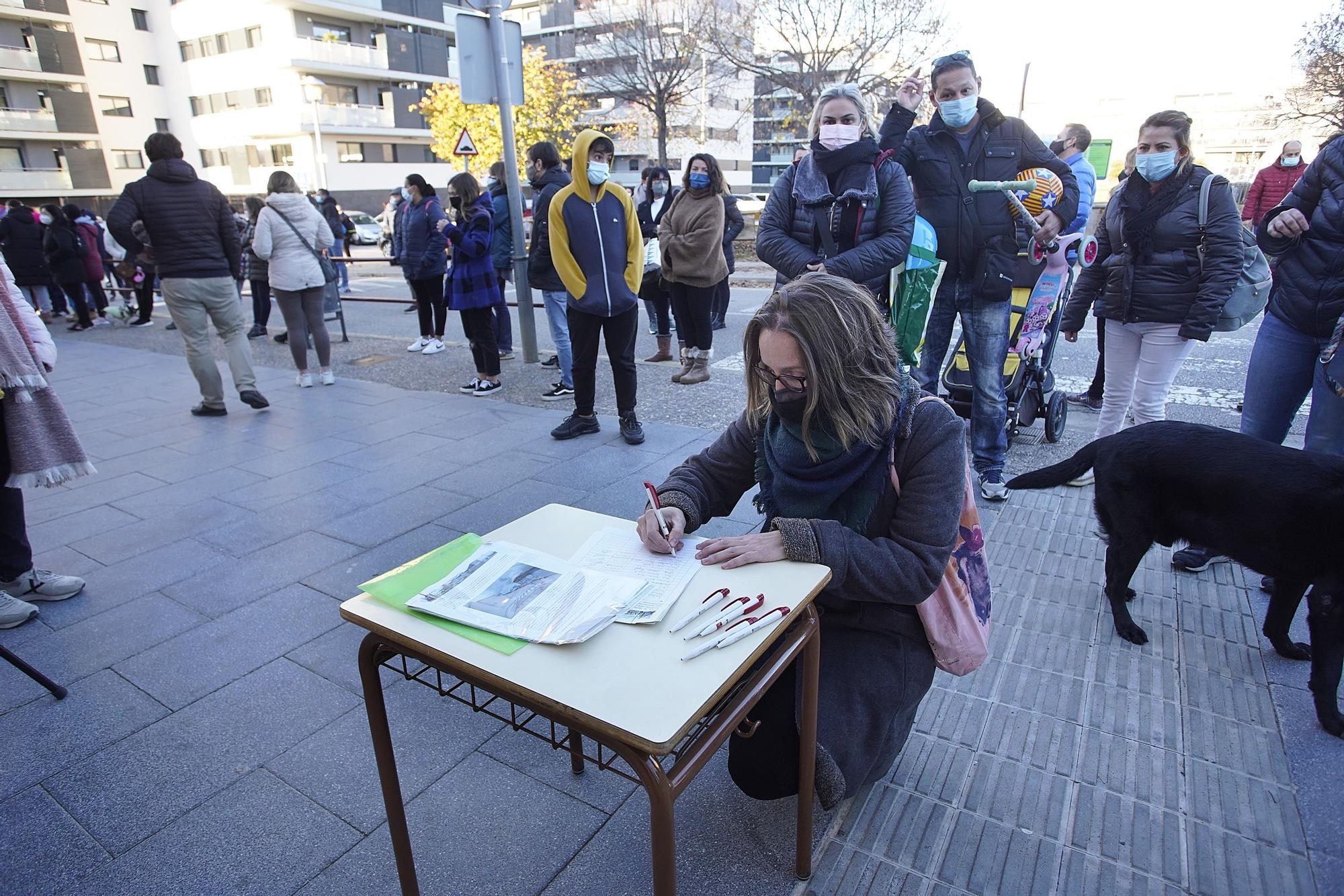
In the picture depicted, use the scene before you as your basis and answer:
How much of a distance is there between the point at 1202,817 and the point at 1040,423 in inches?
152

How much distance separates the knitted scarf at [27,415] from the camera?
2.89 m

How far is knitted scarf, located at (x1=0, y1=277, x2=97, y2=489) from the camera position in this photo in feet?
9.50

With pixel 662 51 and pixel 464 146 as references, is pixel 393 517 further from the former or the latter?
pixel 662 51

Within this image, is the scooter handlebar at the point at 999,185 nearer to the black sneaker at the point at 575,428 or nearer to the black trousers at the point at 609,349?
the black trousers at the point at 609,349

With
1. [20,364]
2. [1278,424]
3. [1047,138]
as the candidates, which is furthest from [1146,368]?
[20,364]

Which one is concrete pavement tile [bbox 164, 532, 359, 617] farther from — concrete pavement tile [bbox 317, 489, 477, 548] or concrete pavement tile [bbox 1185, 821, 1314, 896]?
concrete pavement tile [bbox 1185, 821, 1314, 896]

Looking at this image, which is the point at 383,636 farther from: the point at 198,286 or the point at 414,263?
the point at 414,263

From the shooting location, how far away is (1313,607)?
2.23 m

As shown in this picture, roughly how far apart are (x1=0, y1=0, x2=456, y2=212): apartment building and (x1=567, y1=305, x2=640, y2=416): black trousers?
2984cm

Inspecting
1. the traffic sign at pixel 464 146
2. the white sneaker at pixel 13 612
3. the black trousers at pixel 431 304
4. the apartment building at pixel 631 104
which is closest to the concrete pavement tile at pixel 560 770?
the white sneaker at pixel 13 612

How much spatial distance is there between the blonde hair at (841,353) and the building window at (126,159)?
40.4 m

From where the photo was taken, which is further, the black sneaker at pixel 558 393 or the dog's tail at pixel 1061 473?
the black sneaker at pixel 558 393

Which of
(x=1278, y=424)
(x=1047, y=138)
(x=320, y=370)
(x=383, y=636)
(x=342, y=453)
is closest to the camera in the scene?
(x=383, y=636)

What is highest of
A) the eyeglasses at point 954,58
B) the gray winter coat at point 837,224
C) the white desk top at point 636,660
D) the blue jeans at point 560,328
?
the eyeglasses at point 954,58
